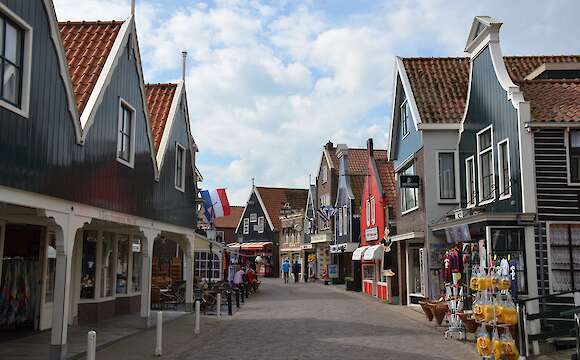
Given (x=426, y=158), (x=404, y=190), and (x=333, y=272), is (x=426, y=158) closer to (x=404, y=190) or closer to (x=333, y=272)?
(x=404, y=190)

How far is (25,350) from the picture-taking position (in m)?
12.1

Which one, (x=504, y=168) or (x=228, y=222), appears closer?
(x=504, y=168)

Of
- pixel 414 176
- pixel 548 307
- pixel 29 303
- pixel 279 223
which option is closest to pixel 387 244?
pixel 414 176

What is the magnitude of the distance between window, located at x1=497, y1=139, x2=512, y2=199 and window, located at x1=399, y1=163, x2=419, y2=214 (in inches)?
255

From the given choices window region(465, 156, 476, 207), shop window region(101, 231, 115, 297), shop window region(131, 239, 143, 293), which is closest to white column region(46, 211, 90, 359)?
shop window region(101, 231, 115, 297)

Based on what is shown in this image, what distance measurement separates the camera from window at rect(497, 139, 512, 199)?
15469 millimetres

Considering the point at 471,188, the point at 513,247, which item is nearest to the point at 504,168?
the point at 513,247

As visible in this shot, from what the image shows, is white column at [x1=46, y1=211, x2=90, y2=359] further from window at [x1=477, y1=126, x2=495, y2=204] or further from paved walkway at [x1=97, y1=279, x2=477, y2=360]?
window at [x1=477, y1=126, x2=495, y2=204]

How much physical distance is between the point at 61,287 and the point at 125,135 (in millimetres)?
5235

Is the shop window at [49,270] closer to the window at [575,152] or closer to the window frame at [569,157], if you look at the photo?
the window frame at [569,157]

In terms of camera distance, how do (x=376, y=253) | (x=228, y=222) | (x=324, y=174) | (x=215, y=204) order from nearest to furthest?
(x=376, y=253)
(x=215, y=204)
(x=324, y=174)
(x=228, y=222)

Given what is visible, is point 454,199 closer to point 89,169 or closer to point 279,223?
point 89,169

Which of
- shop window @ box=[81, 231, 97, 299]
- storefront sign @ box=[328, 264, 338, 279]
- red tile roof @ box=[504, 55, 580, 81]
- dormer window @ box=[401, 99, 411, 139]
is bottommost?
storefront sign @ box=[328, 264, 338, 279]

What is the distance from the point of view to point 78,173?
38.2 feet
